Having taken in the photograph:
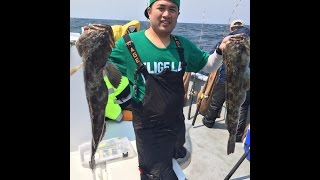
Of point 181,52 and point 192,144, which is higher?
point 181,52

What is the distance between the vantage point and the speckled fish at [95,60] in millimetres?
2281

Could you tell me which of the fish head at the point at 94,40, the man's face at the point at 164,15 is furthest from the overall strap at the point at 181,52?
the fish head at the point at 94,40

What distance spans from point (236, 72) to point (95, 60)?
1.37 metres

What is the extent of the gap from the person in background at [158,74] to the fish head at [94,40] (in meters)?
0.33

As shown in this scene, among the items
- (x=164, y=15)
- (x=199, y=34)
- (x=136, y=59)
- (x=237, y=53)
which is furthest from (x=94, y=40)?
(x=199, y=34)

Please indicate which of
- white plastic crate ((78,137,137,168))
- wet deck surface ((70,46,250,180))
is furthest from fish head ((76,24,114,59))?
white plastic crate ((78,137,137,168))

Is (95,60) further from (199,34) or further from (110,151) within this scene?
(199,34)

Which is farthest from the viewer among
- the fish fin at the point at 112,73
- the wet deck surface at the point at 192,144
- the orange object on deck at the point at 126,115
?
the orange object on deck at the point at 126,115

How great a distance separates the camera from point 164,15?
102 inches

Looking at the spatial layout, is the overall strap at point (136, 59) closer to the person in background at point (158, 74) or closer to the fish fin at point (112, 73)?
the person in background at point (158, 74)

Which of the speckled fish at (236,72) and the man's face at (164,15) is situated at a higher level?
the man's face at (164,15)
